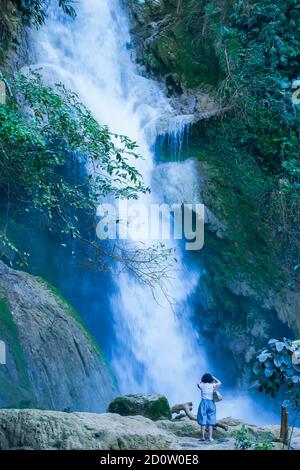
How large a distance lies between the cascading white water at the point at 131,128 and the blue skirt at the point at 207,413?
14.4 ft

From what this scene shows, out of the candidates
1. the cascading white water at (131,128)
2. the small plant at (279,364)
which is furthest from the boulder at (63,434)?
the cascading white water at (131,128)

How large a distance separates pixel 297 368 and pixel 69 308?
233 inches

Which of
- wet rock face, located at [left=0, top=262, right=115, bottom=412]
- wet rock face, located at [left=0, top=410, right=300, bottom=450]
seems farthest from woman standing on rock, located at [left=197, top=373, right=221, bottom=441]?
wet rock face, located at [left=0, top=262, right=115, bottom=412]

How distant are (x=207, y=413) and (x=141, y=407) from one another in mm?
1260

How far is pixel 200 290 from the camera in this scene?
1534 centimetres

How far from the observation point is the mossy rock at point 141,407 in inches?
386

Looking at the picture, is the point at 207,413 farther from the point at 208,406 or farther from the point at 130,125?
the point at 130,125

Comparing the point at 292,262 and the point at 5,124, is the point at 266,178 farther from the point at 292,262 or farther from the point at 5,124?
the point at 5,124

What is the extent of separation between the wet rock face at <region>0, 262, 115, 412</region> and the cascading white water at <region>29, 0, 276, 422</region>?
2.07 meters

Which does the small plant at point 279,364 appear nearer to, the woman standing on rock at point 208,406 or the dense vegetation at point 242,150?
the woman standing on rock at point 208,406

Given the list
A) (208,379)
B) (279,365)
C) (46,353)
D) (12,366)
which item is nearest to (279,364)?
(279,365)

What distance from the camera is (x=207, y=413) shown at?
29.5ft

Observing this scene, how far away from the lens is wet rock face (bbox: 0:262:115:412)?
405 inches
